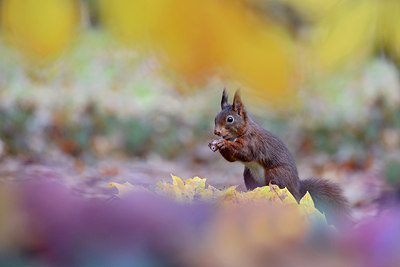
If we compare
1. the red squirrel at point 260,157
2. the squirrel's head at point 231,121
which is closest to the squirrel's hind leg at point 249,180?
the red squirrel at point 260,157

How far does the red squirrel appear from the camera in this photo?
4.65 feet

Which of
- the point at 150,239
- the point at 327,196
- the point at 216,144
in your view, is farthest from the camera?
the point at 327,196

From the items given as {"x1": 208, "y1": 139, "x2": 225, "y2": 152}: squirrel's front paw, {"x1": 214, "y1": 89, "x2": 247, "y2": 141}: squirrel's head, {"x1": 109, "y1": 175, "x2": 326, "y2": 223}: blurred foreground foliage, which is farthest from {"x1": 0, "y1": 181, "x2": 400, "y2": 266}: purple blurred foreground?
{"x1": 214, "y1": 89, "x2": 247, "y2": 141}: squirrel's head

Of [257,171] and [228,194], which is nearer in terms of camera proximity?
[228,194]

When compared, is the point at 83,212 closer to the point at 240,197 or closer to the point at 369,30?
the point at 240,197

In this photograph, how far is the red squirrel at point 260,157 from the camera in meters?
1.42

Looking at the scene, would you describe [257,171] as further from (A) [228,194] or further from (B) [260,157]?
(A) [228,194]

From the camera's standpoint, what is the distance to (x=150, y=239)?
306 millimetres

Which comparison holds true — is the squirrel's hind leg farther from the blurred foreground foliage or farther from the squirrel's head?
the blurred foreground foliage

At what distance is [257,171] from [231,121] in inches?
6.7

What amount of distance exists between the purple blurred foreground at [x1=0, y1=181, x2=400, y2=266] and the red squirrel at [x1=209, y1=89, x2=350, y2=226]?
41.0 inches

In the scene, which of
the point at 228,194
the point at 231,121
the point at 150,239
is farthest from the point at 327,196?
the point at 150,239

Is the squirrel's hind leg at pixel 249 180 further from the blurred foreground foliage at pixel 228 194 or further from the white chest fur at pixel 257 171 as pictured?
the blurred foreground foliage at pixel 228 194

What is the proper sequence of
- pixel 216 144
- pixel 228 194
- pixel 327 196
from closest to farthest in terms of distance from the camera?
pixel 228 194 → pixel 216 144 → pixel 327 196
